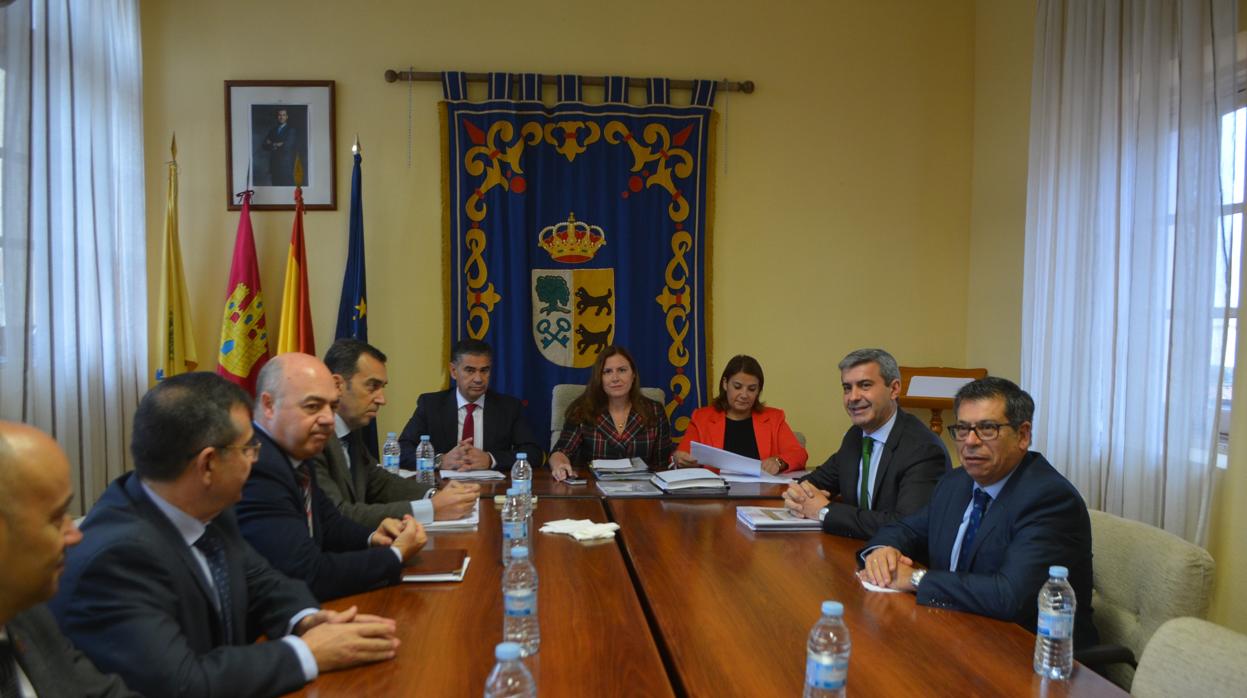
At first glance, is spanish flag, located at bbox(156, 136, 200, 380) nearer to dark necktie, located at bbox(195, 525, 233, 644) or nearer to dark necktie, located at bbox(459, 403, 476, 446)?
dark necktie, located at bbox(459, 403, 476, 446)

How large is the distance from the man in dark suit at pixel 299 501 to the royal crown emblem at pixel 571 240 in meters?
2.94

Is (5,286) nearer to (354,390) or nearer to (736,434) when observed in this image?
(354,390)

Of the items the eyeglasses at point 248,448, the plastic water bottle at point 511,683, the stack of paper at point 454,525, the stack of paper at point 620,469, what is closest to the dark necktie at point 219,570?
the eyeglasses at point 248,448

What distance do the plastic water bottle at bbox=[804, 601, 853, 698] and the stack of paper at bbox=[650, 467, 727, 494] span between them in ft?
5.63

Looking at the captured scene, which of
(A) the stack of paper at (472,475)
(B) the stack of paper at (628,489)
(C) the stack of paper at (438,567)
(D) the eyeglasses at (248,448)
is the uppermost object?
(D) the eyeglasses at (248,448)

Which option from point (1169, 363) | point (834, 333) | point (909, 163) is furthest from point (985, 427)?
point (909, 163)

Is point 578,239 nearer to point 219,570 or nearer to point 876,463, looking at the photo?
point 876,463

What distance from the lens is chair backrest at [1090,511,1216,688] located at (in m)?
2.11

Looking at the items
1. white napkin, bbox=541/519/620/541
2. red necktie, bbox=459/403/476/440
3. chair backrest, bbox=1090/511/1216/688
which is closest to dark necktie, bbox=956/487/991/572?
chair backrest, bbox=1090/511/1216/688

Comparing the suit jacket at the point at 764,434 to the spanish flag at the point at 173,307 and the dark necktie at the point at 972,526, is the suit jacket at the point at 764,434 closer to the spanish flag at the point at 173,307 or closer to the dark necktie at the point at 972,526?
the dark necktie at the point at 972,526

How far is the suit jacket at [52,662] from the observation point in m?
1.26

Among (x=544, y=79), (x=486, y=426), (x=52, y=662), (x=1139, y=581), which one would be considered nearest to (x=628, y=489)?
(x=486, y=426)

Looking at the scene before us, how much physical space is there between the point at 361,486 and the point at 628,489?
1028 millimetres

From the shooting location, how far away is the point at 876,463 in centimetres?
311
